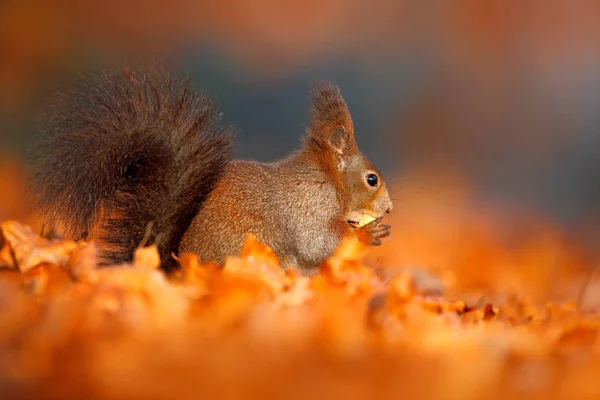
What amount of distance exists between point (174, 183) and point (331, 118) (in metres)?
0.81

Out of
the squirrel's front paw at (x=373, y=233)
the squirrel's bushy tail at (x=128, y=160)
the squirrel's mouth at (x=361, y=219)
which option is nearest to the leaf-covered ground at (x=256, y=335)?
the squirrel's bushy tail at (x=128, y=160)

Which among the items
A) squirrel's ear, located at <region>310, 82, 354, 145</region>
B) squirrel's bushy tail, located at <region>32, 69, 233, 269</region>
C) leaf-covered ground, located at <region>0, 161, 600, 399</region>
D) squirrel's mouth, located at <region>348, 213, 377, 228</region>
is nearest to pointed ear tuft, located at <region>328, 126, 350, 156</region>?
squirrel's ear, located at <region>310, 82, 354, 145</region>

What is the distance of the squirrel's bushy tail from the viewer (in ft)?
9.05

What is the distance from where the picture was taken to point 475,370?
5.54 feet

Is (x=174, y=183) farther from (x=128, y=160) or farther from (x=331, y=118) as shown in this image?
(x=331, y=118)

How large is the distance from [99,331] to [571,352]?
1277 mm

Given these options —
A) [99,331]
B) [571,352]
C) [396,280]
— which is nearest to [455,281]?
[396,280]

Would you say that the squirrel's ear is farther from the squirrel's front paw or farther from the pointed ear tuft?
the squirrel's front paw

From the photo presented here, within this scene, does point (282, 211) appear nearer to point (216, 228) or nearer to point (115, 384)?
point (216, 228)

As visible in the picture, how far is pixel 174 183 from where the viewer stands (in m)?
2.90

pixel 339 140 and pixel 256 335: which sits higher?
pixel 339 140

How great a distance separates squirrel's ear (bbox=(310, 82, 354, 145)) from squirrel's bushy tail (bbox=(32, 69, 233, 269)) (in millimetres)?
475

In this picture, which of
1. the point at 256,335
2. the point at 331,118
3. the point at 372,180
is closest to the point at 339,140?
the point at 331,118

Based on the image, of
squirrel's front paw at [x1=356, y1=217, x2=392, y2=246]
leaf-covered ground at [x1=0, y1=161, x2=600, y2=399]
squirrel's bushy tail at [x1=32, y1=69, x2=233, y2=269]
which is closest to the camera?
leaf-covered ground at [x1=0, y1=161, x2=600, y2=399]
